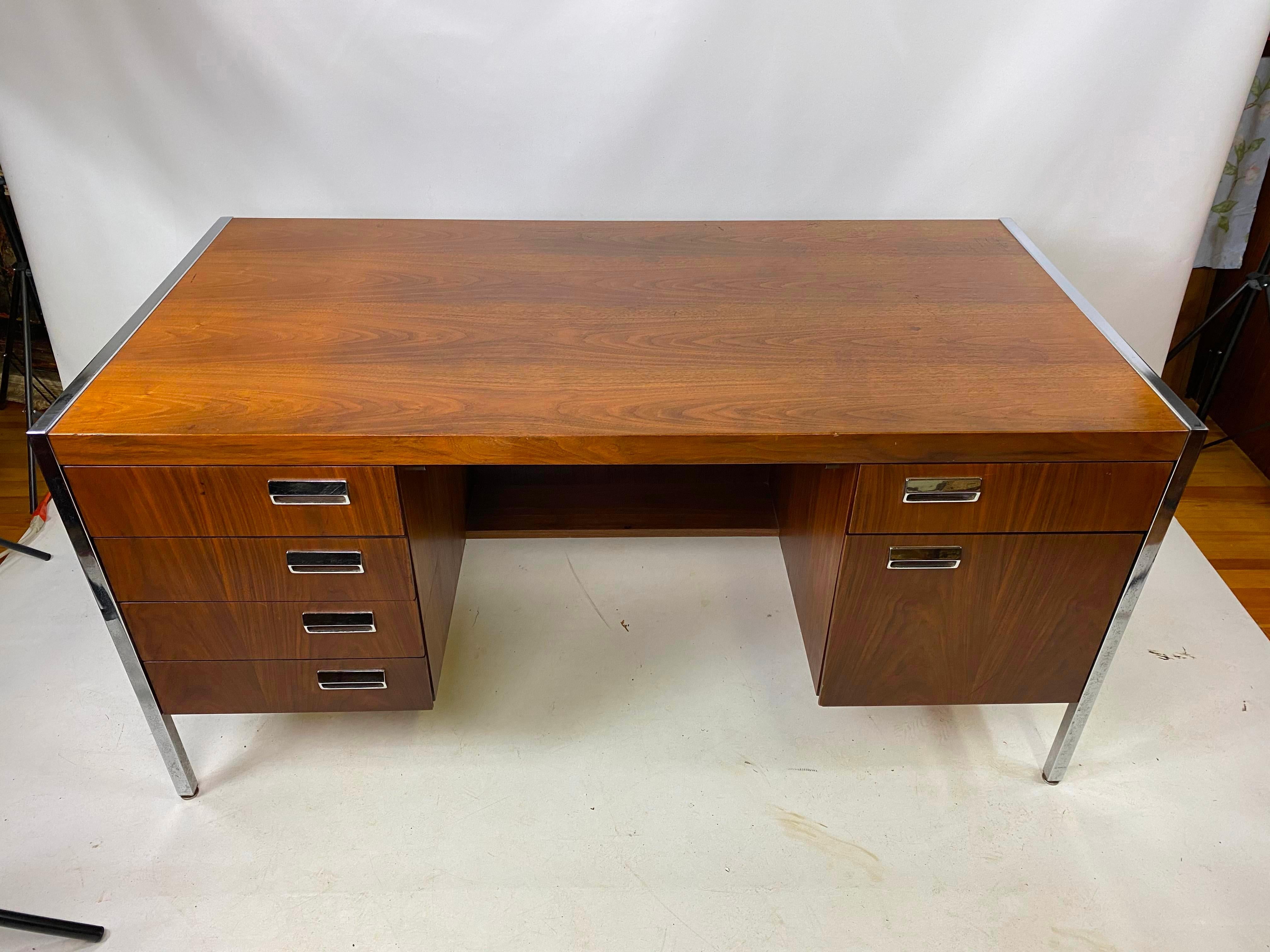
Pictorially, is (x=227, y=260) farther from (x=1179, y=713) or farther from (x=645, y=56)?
(x=1179, y=713)

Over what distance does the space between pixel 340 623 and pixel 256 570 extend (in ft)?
0.46

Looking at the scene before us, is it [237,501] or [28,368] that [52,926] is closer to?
[237,501]

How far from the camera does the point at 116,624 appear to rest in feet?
4.15

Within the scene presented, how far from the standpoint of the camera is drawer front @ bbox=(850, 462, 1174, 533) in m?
1.16

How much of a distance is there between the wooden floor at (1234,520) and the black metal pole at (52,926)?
6.68ft

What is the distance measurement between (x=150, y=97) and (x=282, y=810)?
1.33 metres

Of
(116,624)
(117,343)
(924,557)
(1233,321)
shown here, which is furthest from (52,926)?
(1233,321)

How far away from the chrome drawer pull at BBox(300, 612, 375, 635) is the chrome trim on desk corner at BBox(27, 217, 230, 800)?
0.25 meters

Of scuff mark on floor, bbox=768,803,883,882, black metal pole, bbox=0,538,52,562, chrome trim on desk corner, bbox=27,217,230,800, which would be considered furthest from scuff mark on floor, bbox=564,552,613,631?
black metal pole, bbox=0,538,52,562

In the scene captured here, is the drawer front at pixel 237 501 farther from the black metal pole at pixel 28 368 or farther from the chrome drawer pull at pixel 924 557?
the black metal pole at pixel 28 368

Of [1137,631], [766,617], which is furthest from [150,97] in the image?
[1137,631]

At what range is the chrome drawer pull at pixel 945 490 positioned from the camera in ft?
3.84

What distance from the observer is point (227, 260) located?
153 centimetres

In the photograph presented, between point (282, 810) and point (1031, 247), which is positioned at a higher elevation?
point (1031, 247)
